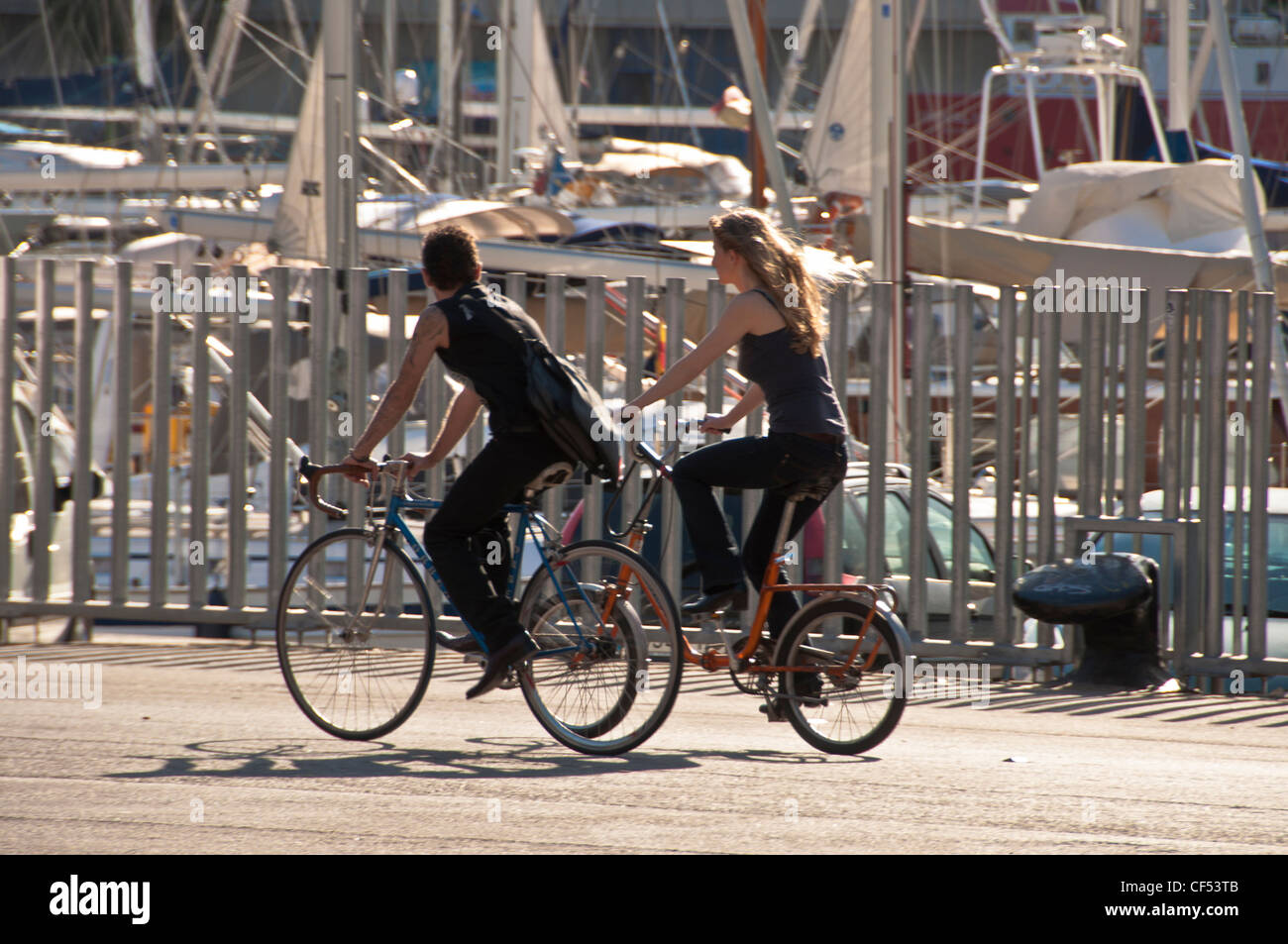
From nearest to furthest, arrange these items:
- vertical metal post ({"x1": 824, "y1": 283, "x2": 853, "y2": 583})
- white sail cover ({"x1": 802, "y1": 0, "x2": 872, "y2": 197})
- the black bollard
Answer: the black bollard → vertical metal post ({"x1": 824, "y1": 283, "x2": 853, "y2": 583}) → white sail cover ({"x1": 802, "y1": 0, "x2": 872, "y2": 197})

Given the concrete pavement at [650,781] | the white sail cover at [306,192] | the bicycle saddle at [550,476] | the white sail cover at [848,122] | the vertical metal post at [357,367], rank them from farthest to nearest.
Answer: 1. the white sail cover at [848,122]
2. the white sail cover at [306,192]
3. the vertical metal post at [357,367]
4. the bicycle saddle at [550,476]
5. the concrete pavement at [650,781]

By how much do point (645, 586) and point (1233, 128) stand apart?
971 centimetres

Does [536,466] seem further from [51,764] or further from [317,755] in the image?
[51,764]

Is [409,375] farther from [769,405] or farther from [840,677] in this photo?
[840,677]

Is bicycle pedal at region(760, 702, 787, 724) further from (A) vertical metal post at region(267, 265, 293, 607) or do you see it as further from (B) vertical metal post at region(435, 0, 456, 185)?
(B) vertical metal post at region(435, 0, 456, 185)

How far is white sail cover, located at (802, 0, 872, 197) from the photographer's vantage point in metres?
16.4

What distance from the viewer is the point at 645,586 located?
6059mm

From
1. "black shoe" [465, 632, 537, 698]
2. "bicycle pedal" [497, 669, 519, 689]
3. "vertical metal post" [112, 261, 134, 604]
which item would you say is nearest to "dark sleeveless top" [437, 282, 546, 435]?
"black shoe" [465, 632, 537, 698]

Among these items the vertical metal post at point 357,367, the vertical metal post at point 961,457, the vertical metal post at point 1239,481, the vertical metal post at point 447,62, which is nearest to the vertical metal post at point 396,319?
the vertical metal post at point 357,367

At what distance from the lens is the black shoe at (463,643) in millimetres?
6324

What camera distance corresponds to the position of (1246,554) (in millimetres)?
8438

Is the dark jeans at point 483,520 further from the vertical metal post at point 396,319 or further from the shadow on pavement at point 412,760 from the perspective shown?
the vertical metal post at point 396,319

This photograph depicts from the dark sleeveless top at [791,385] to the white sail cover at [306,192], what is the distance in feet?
24.2

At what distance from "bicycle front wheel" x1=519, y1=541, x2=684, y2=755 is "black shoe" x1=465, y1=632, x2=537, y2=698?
0.08 m
